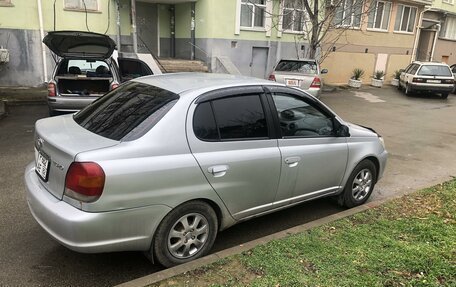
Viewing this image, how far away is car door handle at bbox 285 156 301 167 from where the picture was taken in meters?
4.03

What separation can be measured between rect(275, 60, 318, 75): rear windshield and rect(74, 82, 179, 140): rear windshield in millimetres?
9650

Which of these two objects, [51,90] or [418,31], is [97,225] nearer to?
[51,90]

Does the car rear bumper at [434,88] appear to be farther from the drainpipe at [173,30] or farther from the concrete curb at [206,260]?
the concrete curb at [206,260]

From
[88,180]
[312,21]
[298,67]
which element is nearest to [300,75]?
[298,67]

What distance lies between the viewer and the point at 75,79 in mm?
8539

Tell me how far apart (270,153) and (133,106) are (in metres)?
1.40

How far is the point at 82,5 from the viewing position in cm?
1397

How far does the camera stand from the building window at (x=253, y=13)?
1644 cm

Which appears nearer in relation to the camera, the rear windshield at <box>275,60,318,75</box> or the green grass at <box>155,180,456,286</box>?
the green grass at <box>155,180,456,286</box>

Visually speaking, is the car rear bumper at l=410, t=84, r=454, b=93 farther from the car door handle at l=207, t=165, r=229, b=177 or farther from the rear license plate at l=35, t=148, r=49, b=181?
the rear license plate at l=35, t=148, r=49, b=181

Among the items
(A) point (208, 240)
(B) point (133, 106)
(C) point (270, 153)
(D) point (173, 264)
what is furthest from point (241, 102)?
(D) point (173, 264)

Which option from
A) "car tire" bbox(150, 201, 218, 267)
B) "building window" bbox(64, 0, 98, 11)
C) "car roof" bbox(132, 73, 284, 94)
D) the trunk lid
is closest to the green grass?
"car tire" bbox(150, 201, 218, 267)

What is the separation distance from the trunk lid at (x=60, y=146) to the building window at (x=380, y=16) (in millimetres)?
22589

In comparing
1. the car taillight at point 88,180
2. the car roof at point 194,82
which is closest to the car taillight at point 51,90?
the car roof at point 194,82
